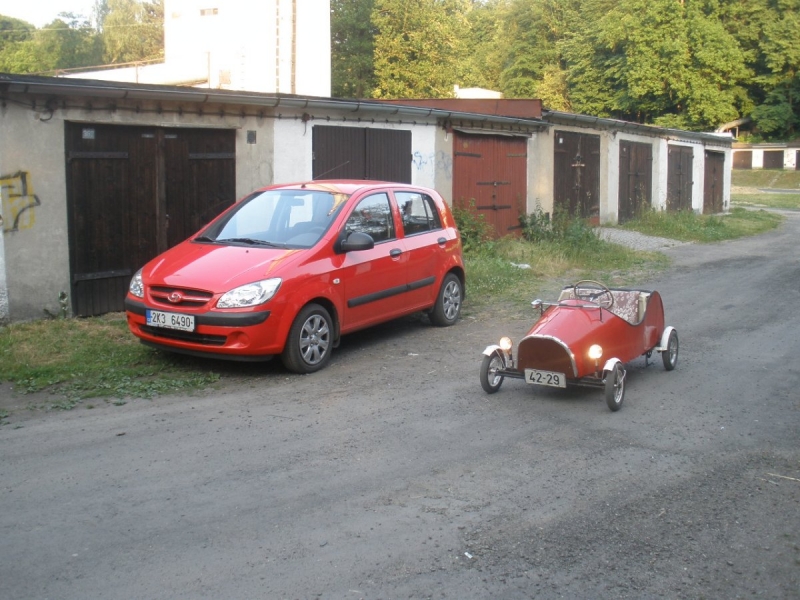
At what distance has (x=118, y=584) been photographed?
4.13 metres

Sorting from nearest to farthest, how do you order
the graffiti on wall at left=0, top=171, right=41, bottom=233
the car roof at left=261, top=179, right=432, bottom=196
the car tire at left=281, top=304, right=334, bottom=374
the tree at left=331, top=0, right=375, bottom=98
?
1. the car tire at left=281, top=304, right=334, bottom=374
2. the car roof at left=261, top=179, right=432, bottom=196
3. the graffiti on wall at left=0, top=171, right=41, bottom=233
4. the tree at left=331, top=0, right=375, bottom=98

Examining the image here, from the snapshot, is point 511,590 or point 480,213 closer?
point 511,590

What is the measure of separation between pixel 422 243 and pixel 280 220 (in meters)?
1.78

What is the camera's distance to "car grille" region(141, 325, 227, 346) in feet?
26.2

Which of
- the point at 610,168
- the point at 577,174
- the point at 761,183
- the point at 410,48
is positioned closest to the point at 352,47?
the point at 410,48

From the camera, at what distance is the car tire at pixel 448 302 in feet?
34.8

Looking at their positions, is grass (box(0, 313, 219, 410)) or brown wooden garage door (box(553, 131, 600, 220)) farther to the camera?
brown wooden garage door (box(553, 131, 600, 220))

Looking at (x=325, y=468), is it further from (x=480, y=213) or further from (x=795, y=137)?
(x=795, y=137)

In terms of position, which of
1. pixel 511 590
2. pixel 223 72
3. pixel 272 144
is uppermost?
pixel 223 72

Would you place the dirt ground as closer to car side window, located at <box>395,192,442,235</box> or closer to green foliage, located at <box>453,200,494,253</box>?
car side window, located at <box>395,192,442,235</box>

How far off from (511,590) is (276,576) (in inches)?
43.8

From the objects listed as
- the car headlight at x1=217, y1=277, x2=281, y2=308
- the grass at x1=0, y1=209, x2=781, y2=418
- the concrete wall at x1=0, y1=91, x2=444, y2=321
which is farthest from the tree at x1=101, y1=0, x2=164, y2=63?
the car headlight at x1=217, y1=277, x2=281, y2=308

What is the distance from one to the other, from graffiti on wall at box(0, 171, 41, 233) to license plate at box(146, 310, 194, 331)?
2.71 m

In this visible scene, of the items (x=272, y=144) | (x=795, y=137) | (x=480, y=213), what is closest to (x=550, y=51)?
(x=795, y=137)
